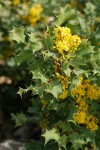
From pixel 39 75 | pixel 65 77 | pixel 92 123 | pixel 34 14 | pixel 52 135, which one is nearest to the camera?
pixel 39 75

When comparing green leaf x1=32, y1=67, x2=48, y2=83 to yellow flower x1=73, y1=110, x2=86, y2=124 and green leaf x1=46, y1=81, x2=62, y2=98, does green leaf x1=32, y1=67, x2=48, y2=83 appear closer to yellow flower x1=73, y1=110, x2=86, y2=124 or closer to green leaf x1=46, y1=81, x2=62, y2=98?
green leaf x1=46, y1=81, x2=62, y2=98

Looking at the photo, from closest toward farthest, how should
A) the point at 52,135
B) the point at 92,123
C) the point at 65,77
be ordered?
the point at 65,77 < the point at 52,135 < the point at 92,123

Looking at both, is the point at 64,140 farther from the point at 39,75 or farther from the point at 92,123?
the point at 39,75

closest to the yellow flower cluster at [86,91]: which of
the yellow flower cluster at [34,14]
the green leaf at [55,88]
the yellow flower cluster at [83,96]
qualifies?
the yellow flower cluster at [83,96]

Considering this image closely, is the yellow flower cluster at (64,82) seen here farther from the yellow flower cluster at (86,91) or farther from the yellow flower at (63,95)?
the yellow flower cluster at (86,91)

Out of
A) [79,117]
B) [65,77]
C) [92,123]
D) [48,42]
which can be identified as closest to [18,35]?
[48,42]

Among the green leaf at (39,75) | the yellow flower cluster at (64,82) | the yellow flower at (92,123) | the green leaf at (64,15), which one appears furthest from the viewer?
the yellow flower at (92,123)
